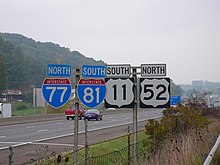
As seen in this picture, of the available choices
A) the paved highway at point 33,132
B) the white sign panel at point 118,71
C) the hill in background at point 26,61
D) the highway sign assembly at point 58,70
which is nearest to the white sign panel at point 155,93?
the white sign panel at point 118,71

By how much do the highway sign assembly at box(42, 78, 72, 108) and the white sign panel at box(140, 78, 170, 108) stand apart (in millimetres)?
1713

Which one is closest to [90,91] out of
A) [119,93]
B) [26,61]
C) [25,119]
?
[119,93]

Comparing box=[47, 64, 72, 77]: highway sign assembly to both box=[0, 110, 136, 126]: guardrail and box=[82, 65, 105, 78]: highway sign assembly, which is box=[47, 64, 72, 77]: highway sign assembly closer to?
box=[82, 65, 105, 78]: highway sign assembly

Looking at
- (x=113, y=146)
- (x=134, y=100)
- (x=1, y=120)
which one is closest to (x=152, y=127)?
(x=113, y=146)

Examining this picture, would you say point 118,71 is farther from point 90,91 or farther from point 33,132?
point 33,132

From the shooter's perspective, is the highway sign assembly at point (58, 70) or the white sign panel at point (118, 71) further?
the white sign panel at point (118, 71)

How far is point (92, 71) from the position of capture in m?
8.00

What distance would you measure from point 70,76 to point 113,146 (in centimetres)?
1015

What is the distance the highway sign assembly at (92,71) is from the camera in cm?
791

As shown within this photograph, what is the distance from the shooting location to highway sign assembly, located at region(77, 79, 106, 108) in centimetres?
785

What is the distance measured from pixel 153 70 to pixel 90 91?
155 centimetres

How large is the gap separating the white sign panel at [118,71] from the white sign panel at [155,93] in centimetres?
36

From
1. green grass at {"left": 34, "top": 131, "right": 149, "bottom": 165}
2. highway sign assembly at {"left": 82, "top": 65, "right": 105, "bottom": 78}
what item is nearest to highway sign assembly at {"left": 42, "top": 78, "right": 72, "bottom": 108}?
highway sign assembly at {"left": 82, "top": 65, "right": 105, "bottom": 78}

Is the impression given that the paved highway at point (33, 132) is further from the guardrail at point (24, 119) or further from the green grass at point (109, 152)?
the green grass at point (109, 152)
